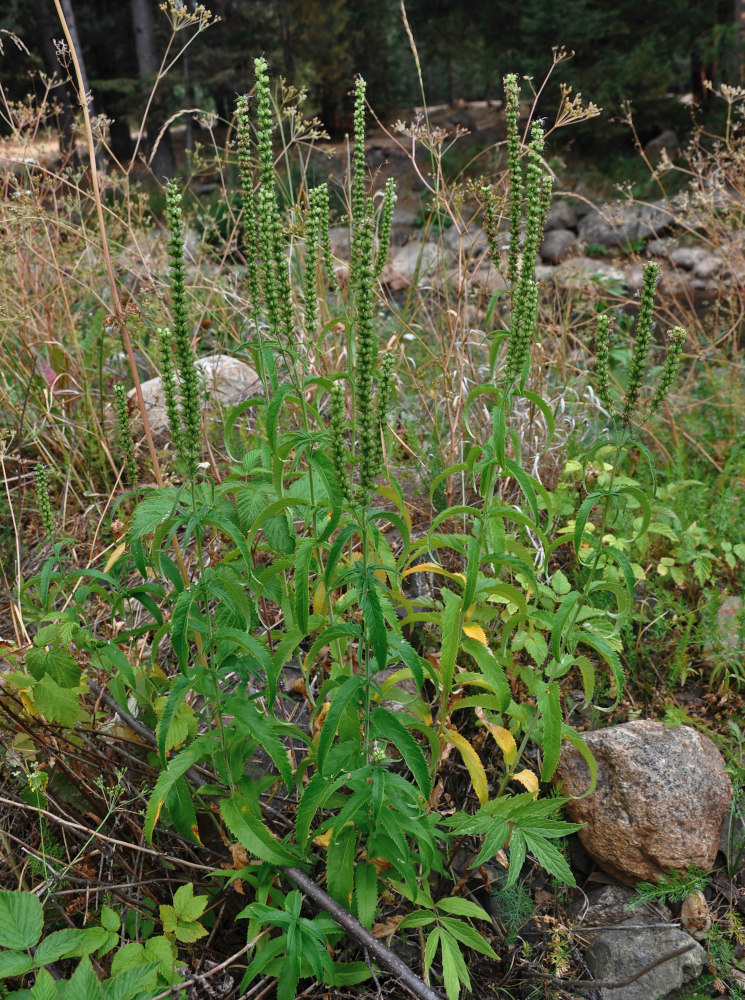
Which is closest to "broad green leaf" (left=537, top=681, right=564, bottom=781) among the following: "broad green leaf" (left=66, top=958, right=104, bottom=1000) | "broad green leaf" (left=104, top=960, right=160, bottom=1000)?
"broad green leaf" (left=104, top=960, right=160, bottom=1000)

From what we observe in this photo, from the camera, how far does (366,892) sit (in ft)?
6.77

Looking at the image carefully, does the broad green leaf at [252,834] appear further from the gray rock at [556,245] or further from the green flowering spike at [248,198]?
the gray rock at [556,245]

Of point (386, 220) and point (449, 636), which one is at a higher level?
point (386, 220)

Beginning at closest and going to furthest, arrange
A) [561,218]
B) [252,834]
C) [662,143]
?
[252,834] < [561,218] < [662,143]

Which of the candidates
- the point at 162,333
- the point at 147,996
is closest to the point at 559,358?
the point at 162,333

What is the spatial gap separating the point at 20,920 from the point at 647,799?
6.30 ft

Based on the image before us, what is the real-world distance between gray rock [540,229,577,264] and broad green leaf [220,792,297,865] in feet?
41.2

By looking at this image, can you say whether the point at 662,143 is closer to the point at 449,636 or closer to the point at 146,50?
the point at 146,50

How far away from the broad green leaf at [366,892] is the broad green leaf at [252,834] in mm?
197

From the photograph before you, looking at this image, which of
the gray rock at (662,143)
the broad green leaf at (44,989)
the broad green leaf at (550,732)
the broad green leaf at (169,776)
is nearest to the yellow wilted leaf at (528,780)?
the broad green leaf at (550,732)

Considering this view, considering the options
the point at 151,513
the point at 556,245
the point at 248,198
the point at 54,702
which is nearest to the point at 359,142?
the point at 248,198

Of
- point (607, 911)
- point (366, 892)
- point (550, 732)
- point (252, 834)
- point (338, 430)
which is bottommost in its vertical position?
point (607, 911)

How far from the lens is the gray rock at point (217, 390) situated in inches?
172

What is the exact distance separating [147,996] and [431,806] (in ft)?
3.29
